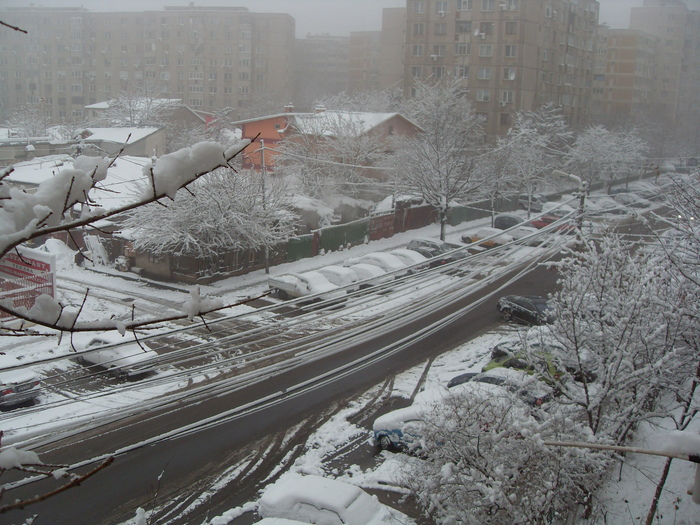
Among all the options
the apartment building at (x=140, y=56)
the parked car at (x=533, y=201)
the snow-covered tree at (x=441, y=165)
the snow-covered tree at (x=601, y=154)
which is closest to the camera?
the snow-covered tree at (x=441, y=165)

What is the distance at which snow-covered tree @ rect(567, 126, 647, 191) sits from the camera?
1903 inches

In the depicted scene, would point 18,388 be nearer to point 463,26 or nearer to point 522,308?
point 522,308

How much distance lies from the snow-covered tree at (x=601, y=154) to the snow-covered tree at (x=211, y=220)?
102 ft

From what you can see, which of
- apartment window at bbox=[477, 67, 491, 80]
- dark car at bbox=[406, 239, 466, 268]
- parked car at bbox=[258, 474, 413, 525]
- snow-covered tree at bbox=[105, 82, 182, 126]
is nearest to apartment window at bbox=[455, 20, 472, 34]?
apartment window at bbox=[477, 67, 491, 80]

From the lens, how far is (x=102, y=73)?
7650 centimetres

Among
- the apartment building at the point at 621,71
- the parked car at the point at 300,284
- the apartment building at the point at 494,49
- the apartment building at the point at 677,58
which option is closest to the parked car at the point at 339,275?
the parked car at the point at 300,284

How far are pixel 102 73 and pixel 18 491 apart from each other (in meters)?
76.3

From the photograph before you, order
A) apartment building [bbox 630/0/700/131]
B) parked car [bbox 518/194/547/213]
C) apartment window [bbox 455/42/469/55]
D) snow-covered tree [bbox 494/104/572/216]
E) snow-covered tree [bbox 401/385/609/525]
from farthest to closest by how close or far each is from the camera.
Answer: apartment building [bbox 630/0/700/131] → apartment window [bbox 455/42/469/55] → parked car [bbox 518/194/547/213] → snow-covered tree [bbox 494/104/572/216] → snow-covered tree [bbox 401/385/609/525]

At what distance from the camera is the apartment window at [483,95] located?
5431 cm

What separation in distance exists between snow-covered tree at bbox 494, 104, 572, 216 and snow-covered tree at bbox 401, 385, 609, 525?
30472 millimetres

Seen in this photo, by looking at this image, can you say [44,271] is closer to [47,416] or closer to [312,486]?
[47,416]

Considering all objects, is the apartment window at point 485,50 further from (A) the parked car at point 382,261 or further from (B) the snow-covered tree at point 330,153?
(A) the parked car at point 382,261

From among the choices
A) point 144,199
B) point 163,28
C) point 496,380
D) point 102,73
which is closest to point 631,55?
point 163,28

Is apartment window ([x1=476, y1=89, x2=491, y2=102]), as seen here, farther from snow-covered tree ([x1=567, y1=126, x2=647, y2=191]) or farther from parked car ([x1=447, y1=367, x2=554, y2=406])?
parked car ([x1=447, y1=367, x2=554, y2=406])
